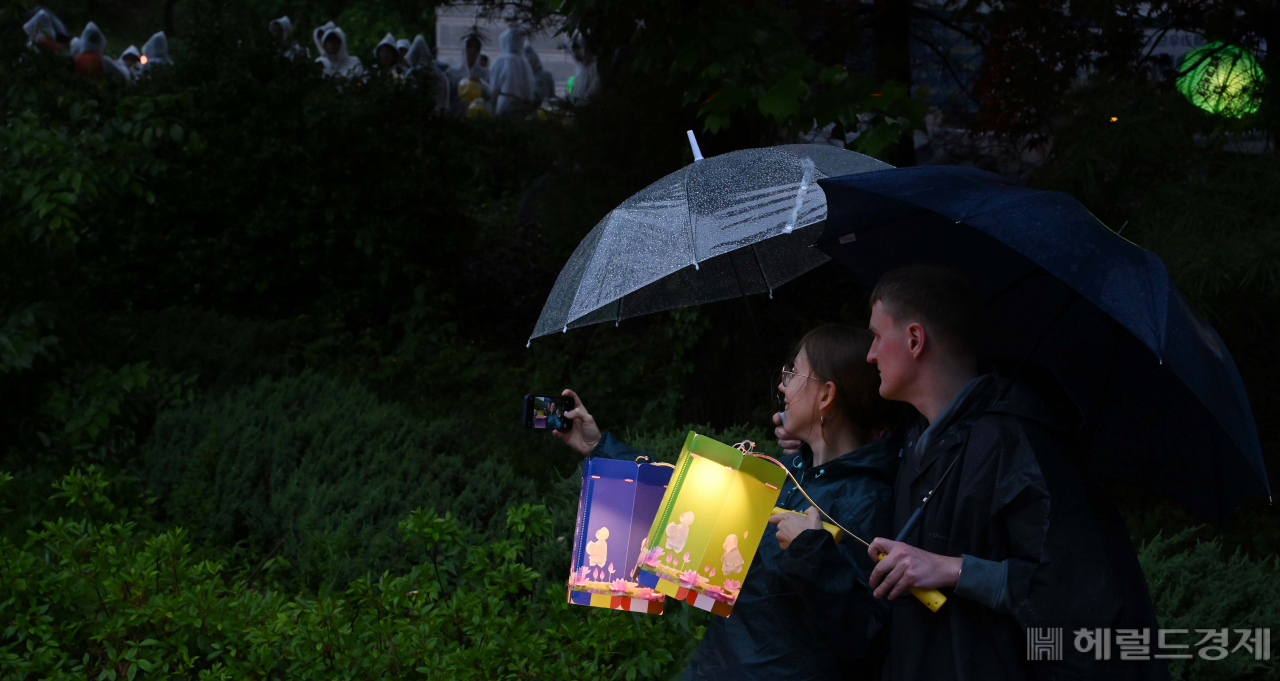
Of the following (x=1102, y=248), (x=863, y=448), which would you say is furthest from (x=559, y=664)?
(x=1102, y=248)

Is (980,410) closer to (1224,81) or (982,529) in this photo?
(982,529)

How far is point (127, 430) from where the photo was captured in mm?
6297

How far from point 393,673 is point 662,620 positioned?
0.87 metres

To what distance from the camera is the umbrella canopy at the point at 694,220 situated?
8.63ft

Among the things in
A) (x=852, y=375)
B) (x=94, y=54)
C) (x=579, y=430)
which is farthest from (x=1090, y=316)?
(x=94, y=54)

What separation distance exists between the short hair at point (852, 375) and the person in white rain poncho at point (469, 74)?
53.6 ft

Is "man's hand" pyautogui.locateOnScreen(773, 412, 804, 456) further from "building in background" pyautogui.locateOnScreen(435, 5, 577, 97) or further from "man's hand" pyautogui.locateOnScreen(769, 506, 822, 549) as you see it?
"building in background" pyautogui.locateOnScreen(435, 5, 577, 97)

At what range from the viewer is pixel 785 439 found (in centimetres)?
249

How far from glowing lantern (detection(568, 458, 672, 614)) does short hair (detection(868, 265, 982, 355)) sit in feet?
2.14

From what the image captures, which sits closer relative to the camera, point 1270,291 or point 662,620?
point 662,620

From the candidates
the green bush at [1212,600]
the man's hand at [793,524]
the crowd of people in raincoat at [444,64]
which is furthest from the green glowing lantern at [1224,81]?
the crowd of people in raincoat at [444,64]

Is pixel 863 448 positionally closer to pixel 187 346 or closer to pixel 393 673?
pixel 393 673

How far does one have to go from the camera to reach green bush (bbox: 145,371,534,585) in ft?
15.9

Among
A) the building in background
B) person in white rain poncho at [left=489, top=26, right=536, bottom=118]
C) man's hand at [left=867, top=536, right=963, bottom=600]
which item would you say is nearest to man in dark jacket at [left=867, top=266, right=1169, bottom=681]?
man's hand at [left=867, top=536, right=963, bottom=600]
